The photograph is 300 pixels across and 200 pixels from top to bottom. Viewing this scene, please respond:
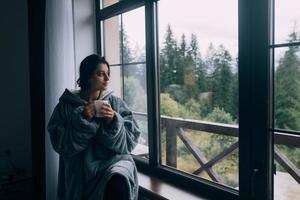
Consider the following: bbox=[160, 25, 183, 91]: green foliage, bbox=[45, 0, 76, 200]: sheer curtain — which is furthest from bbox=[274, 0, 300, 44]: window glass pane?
bbox=[45, 0, 76, 200]: sheer curtain

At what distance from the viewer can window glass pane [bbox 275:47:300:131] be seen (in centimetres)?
123

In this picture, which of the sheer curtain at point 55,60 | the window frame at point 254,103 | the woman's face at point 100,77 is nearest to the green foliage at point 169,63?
the woman's face at point 100,77

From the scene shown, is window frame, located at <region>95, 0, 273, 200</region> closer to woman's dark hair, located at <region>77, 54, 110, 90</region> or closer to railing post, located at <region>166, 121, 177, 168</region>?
railing post, located at <region>166, 121, 177, 168</region>

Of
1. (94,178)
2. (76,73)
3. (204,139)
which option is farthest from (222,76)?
(76,73)

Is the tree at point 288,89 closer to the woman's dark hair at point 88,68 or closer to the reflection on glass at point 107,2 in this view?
the woman's dark hair at point 88,68

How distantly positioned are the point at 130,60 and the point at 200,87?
0.80m

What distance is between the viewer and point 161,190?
176cm

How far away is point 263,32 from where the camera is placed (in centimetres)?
131

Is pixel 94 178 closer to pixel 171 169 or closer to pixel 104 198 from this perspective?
pixel 104 198

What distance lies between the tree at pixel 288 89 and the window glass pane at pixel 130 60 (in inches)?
41.2

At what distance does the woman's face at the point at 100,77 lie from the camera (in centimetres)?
167

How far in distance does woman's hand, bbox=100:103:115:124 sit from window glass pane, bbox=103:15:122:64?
38.9 inches

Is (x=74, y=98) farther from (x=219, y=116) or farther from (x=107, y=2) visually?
(x=107, y=2)

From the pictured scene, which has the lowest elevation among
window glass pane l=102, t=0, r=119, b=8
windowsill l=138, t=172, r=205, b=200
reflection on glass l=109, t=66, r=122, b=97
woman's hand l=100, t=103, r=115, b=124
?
windowsill l=138, t=172, r=205, b=200
